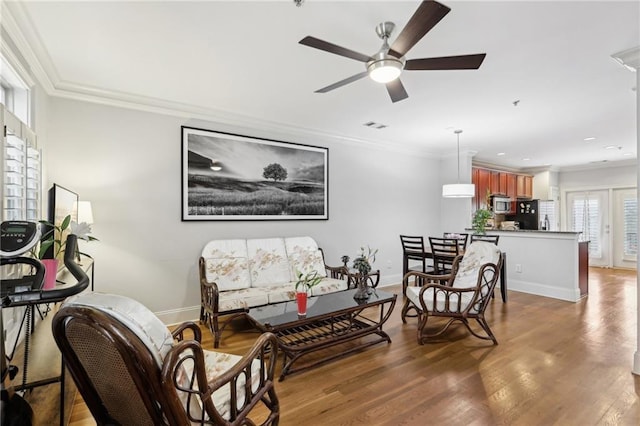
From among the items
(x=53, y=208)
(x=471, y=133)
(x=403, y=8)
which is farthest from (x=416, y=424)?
(x=471, y=133)

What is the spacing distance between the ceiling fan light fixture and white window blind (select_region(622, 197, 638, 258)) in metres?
8.45

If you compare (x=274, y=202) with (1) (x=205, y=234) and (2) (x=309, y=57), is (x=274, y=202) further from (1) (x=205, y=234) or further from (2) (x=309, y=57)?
(2) (x=309, y=57)

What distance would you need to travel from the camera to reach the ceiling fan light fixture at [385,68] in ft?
7.00

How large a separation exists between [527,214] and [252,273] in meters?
7.11

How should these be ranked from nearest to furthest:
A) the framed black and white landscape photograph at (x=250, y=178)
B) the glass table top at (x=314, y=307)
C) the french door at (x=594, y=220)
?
the glass table top at (x=314, y=307) < the framed black and white landscape photograph at (x=250, y=178) < the french door at (x=594, y=220)

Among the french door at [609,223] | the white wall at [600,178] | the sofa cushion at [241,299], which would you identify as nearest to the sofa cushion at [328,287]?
the sofa cushion at [241,299]

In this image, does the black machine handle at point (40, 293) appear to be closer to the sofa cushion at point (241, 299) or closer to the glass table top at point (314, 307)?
the glass table top at point (314, 307)

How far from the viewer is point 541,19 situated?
83.4 inches

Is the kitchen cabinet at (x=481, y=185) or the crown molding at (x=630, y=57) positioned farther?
the kitchen cabinet at (x=481, y=185)

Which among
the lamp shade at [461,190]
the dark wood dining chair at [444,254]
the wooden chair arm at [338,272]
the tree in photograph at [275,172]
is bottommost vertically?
the wooden chair arm at [338,272]

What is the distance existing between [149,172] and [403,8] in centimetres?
302

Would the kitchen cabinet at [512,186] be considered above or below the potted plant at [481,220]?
above

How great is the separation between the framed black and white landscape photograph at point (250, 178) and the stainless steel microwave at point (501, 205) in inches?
182

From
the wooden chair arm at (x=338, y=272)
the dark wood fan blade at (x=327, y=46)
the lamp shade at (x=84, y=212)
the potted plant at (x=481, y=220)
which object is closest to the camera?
the dark wood fan blade at (x=327, y=46)
